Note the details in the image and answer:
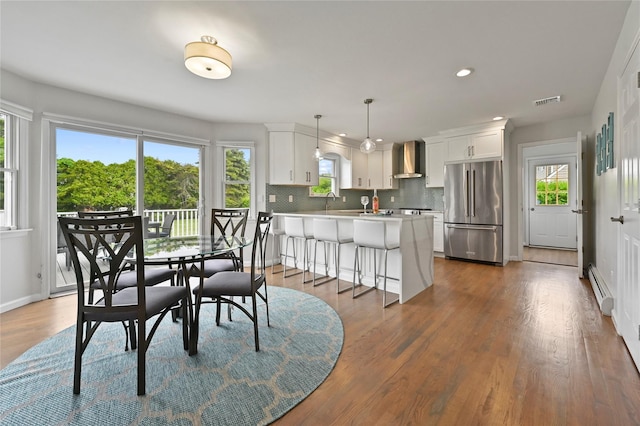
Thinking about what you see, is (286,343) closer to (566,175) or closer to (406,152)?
(406,152)

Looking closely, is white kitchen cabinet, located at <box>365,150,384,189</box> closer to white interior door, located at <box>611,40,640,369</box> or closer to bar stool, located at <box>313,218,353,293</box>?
bar stool, located at <box>313,218,353,293</box>

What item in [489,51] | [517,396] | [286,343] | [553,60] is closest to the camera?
[517,396]

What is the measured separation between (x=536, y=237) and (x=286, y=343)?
724 cm

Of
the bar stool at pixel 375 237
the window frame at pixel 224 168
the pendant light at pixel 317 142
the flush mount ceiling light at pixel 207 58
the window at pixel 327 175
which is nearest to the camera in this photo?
the flush mount ceiling light at pixel 207 58

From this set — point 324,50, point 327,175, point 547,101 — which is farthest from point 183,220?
point 547,101

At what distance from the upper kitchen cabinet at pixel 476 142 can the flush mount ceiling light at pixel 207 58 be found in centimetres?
443

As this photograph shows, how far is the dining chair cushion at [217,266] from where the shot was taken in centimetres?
252

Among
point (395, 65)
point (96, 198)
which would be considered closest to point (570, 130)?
point (395, 65)

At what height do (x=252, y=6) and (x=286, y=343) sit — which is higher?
(x=252, y=6)

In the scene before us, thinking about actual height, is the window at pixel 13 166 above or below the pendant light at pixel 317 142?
below

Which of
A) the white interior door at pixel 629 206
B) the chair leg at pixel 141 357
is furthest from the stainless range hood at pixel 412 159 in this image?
the chair leg at pixel 141 357

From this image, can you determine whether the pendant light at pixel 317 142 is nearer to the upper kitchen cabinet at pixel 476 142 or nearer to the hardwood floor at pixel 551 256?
the upper kitchen cabinet at pixel 476 142

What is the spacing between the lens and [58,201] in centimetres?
337

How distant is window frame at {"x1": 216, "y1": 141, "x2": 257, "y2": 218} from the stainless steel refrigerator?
3.63 m
